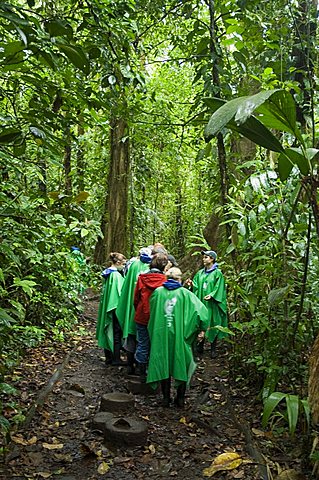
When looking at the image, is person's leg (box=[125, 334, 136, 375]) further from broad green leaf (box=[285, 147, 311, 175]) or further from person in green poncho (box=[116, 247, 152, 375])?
broad green leaf (box=[285, 147, 311, 175])

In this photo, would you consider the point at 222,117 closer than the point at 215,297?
Yes

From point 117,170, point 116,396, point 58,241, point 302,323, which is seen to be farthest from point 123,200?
point 302,323

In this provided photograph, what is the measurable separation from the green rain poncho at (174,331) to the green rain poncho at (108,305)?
72.1 inches

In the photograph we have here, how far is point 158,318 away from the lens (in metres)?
5.86

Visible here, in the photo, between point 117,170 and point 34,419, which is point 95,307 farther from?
point 34,419

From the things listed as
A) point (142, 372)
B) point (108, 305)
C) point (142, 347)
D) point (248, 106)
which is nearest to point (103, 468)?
point (142, 372)

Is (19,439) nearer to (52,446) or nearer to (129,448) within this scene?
(52,446)

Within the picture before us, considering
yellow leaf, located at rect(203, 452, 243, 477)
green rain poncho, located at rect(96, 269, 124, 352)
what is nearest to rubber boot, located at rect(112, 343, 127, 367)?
green rain poncho, located at rect(96, 269, 124, 352)

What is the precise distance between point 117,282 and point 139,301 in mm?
1226

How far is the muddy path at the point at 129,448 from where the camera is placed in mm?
3898

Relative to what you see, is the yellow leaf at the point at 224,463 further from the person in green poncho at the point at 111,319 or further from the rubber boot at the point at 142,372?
the person in green poncho at the point at 111,319

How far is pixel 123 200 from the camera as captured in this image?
1359cm

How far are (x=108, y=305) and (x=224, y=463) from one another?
3.99 metres

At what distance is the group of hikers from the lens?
18.9 ft
